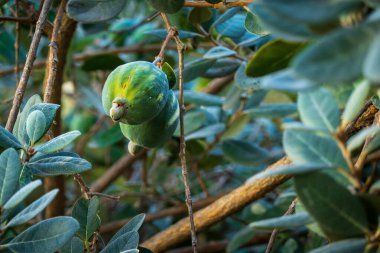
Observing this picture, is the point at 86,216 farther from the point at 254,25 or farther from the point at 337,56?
the point at 337,56

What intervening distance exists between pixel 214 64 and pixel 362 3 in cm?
77

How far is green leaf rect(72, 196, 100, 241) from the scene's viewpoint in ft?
2.69

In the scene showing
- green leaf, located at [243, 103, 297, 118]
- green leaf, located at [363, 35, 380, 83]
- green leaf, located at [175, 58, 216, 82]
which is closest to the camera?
green leaf, located at [363, 35, 380, 83]

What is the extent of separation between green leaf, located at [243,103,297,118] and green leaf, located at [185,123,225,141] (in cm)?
10

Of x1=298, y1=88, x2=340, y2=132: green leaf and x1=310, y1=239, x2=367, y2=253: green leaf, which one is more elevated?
x1=298, y1=88, x2=340, y2=132: green leaf

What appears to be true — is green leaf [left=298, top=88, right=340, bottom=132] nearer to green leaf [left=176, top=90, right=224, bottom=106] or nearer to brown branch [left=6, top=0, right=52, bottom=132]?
brown branch [left=6, top=0, right=52, bottom=132]

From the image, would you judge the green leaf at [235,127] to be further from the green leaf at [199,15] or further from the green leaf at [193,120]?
the green leaf at [199,15]

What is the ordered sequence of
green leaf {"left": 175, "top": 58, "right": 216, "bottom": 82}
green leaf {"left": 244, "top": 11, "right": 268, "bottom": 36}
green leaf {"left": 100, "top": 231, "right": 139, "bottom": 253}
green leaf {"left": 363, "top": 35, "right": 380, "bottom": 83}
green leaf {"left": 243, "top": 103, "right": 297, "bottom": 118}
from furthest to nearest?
green leaf {"left": 243, "top": 103, "right": 297, "bottom": 118}, green leaf {"left": 175, "top": 58, "right": 216, "bottom": 82}, green leaf {"left": 244, "top": 11, "right": 268, "bottom": 36}, green leaf {"left": 100, "top": 231, "right": 139, "bottom": 253}, green leaf {"left": 363, "top": 35, "right": 380, "bottom": 83}

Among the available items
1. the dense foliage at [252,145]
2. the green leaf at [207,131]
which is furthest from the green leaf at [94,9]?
the green leaf at [207,131]

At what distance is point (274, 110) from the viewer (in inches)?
54.1

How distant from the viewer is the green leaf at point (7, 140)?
721 mm

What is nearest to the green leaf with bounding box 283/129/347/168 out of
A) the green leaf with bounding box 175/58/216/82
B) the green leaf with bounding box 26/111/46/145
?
the green leaf with bounding box 26/111/46/145

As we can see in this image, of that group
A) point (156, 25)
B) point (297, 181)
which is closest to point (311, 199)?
point (297, 181)

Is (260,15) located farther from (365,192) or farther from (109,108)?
(109,108)
